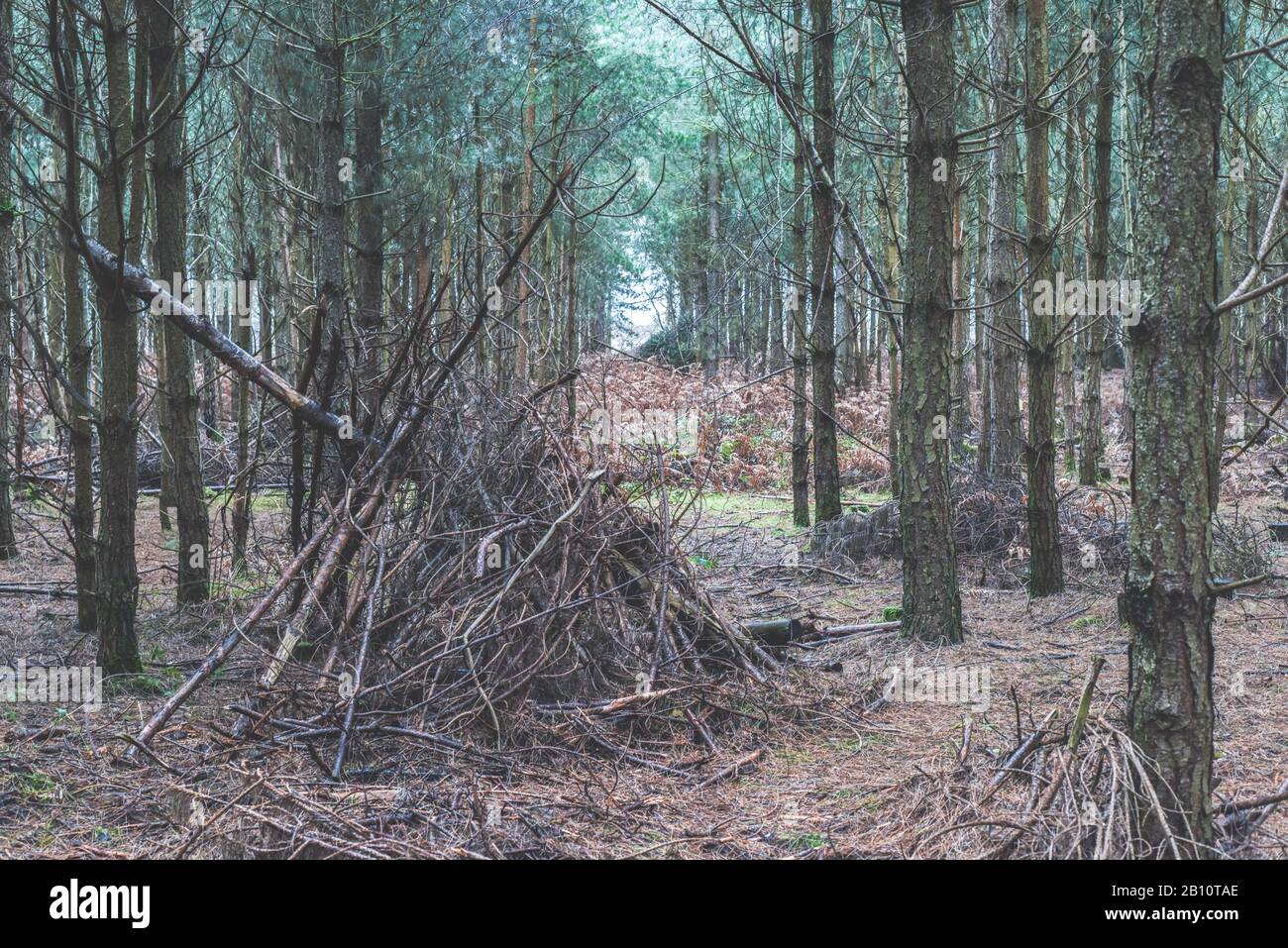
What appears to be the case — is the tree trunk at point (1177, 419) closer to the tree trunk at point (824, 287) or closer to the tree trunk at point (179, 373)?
the tree trunk at point (179, 373)

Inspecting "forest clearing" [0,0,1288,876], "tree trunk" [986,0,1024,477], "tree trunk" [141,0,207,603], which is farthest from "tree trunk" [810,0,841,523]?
"tree trunk" [141,0,207,603]

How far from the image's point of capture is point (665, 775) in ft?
14.6

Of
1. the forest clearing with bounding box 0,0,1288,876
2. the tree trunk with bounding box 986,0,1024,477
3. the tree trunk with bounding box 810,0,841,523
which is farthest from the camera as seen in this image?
the tree trunk with bounding box 810,0,841,523

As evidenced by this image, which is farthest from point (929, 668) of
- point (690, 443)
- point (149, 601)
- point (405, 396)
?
point (690, 443)

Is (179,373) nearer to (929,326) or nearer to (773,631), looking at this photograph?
(773,631)

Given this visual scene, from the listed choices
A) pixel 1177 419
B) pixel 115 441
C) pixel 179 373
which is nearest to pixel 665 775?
pixel 1177 419

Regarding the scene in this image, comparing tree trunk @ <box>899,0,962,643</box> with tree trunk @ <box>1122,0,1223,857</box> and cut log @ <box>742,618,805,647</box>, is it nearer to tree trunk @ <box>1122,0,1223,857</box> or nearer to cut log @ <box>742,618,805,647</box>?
cut log @ <box>742,618,805,647</box>

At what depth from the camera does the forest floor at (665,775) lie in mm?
3537

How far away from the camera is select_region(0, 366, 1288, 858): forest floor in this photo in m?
3.54

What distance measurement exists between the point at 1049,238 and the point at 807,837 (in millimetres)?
5677

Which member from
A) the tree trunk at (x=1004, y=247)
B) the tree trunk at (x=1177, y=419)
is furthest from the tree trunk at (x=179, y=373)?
the tree trunk at (x=1004, y=247)

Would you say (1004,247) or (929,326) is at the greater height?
(1004,247)
